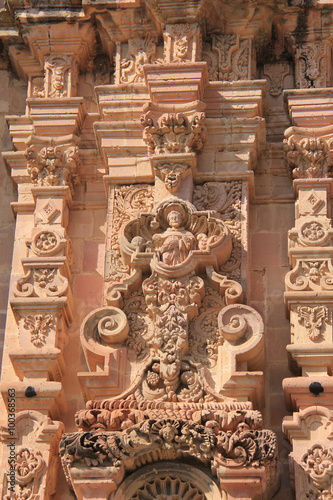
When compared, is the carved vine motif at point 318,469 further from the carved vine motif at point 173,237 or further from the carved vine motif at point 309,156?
the carved vine motif at point 309,156

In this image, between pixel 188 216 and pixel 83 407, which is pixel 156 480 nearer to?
pixel 83 407

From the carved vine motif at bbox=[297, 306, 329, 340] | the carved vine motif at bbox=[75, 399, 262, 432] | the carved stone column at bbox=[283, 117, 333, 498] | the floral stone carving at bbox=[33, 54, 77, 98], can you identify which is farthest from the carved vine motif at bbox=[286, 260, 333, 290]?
the floral stone carving at bbox=[33, 54, 77, 98]

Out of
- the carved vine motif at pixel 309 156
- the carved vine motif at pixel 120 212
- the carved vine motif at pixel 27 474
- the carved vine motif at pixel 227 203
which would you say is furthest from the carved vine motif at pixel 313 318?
the carved vine motif at pixel 27 474

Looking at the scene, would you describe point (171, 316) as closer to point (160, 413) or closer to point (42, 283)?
point (160, 413)

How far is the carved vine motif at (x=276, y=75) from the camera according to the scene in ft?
48.6

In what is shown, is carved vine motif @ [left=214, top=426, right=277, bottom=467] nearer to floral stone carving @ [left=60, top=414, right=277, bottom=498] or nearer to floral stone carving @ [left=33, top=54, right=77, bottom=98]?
floral stone carving @ [left=60, top=414, right=277, bottom=498]

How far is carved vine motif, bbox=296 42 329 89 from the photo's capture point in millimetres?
14594

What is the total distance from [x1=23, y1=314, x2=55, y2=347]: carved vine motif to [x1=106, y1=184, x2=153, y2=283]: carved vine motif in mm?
693

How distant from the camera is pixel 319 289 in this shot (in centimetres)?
1321

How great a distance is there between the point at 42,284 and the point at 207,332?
5.09ft

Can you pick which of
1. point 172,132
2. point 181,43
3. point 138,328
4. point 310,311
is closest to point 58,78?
point 181,43

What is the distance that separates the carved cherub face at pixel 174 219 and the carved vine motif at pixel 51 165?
3.91 ft

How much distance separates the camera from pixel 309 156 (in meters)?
14.0

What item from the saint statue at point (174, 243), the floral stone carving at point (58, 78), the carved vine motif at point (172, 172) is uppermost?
the floral stone carving at point (58, 78)
